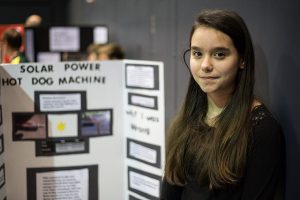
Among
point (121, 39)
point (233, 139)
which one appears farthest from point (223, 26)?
point (121, 39)

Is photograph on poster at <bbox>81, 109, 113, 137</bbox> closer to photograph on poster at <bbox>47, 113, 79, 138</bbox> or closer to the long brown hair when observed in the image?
photograph on poster at <bbox>47, 113, 79, 138</bbox>

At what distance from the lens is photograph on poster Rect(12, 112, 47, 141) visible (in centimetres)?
223

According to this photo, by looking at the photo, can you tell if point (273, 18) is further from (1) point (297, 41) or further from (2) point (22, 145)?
(2) point (22, 145)

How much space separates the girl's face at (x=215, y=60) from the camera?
146 cm

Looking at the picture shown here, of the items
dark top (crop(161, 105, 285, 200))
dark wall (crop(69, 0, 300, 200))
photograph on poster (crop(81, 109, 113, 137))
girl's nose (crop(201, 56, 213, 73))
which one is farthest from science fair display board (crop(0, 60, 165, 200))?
dark top (crop(161, 105, 285, 200))

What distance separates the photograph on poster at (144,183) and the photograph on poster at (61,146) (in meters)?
0.26

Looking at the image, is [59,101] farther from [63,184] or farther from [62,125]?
[63,184]

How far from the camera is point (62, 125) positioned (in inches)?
90.4

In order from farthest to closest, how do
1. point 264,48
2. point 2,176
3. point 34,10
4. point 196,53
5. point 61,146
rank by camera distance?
point 34,10
point 61,146
point 2,176
point 264,48
point 196,53

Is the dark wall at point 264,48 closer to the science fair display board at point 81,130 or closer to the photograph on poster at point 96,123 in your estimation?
the science fair display board at point 81,130

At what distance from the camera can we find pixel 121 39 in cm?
530

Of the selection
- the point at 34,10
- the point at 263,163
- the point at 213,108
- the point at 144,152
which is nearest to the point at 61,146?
the point at 144,152

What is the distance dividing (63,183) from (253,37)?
1.11 m

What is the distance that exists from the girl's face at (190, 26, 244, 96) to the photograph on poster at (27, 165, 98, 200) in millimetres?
1059
